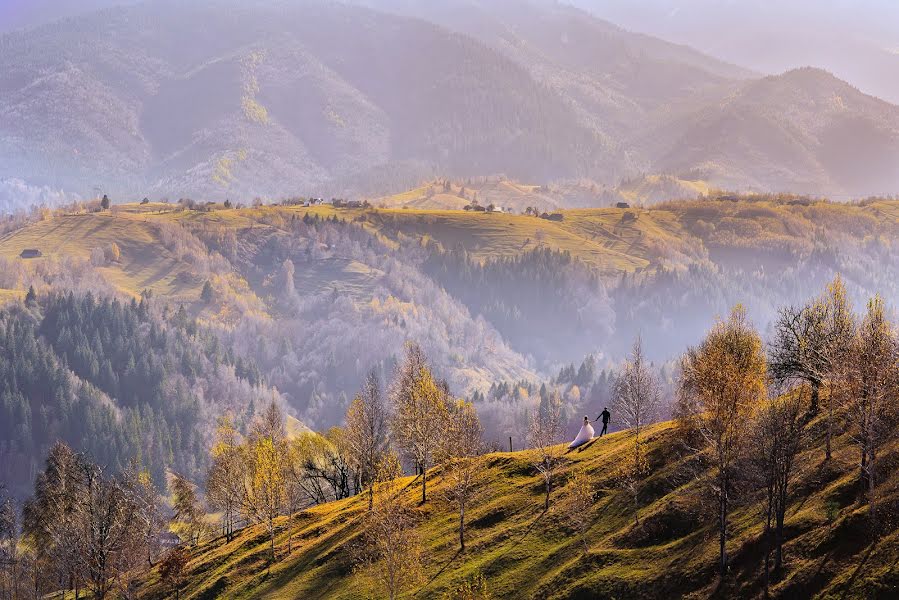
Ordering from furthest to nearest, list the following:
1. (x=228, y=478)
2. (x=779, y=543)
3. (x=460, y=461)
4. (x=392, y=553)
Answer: (x=228, y=478) < (x=460, y=461) < (x=392, y=553) < (x=779, y=543)

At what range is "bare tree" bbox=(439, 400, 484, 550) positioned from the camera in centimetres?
10762

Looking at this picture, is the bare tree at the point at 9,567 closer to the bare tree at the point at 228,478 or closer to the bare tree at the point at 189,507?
the bare tree at the point at 189,507

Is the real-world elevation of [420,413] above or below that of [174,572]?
above

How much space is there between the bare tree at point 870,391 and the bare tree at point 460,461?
4423cm

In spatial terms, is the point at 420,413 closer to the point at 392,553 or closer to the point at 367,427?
the point at 367,427

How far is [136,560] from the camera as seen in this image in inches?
5020

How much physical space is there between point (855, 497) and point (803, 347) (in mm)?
24687

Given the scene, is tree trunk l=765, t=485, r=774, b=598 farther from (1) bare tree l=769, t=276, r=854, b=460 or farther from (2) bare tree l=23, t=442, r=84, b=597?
(2) bare tree l=23, t=442, r=84, b=597

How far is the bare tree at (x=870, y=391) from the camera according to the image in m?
74.7

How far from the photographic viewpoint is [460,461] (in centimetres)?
11144

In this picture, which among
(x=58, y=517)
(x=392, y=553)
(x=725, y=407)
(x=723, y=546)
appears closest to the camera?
(x=723, y=546)

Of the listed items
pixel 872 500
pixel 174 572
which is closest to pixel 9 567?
pixel 174 572

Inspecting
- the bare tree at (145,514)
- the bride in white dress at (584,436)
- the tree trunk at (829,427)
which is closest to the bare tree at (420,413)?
the bride in white dress at (584,436)

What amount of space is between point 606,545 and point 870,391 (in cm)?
2930
